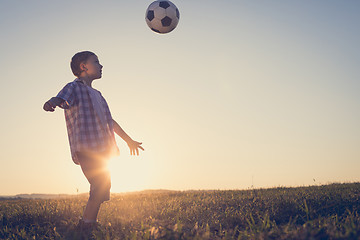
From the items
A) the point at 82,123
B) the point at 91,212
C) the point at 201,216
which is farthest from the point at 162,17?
the point at 91,212

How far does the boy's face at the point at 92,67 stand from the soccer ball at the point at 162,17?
2696mm

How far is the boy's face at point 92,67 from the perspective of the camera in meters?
5.03

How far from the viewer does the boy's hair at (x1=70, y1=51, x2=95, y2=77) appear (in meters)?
5.05

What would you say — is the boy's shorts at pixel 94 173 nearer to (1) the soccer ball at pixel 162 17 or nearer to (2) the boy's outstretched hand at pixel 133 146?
(2) the boy's outstretched hand at pixel 133 146

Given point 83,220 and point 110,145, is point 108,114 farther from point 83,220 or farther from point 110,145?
point 83,220

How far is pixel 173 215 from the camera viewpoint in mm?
5285

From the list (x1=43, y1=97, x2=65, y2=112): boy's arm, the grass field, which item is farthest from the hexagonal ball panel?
the grass field

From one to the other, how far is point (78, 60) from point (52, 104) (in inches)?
45.3

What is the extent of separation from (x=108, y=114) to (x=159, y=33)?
3.10 metres

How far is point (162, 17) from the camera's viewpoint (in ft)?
24.0

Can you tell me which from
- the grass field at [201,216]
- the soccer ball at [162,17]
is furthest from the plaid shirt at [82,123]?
the soccer ball at [162,17]

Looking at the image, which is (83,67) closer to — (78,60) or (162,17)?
(78,60)

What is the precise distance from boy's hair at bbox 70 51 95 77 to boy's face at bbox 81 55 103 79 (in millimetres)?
65

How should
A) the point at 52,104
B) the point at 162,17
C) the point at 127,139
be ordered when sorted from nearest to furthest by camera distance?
the point at 52,104, the point at 127,139, the point at 162,17
